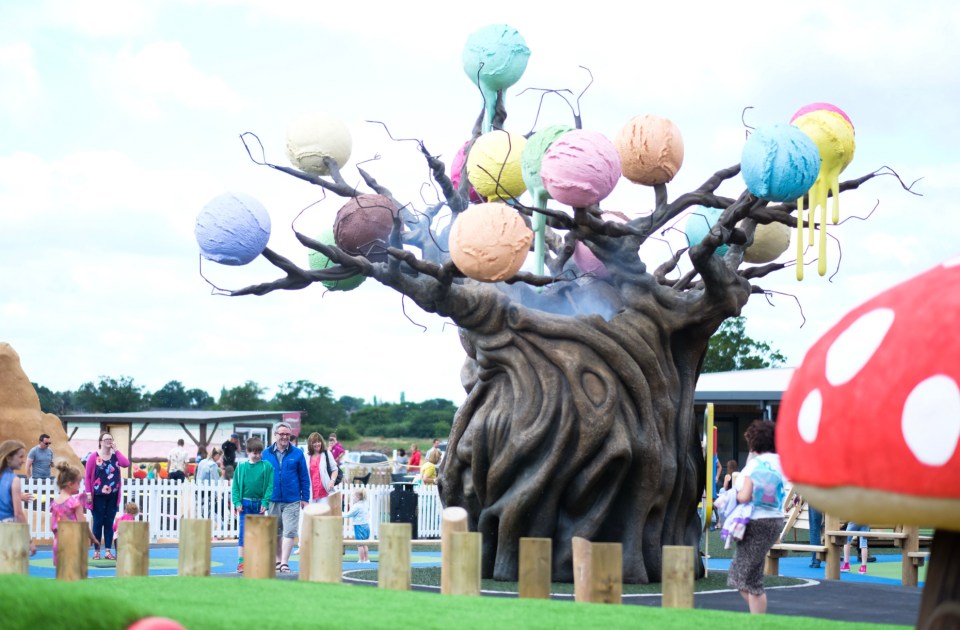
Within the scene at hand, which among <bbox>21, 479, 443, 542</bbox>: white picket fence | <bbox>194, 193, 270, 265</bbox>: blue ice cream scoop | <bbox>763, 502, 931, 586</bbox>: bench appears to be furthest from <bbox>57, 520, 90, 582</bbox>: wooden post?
<bbox>21, 479, 443, 542</bbox>: white picket fence

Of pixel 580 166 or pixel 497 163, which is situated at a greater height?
pixel 497 163

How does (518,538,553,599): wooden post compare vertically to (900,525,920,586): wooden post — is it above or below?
above

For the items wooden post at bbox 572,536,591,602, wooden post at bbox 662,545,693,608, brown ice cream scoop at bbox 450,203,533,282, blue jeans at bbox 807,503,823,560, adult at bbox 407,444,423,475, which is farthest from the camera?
adult at bbox 407,444,423,475

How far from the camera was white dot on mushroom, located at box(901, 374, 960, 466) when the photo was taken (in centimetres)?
363

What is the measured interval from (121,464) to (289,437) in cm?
417

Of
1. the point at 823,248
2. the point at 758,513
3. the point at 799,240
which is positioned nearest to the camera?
the point at 758,513

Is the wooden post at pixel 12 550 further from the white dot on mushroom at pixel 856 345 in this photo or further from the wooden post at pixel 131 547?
the white dot on mushroom at pixel 856 345

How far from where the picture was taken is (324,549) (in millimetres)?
6336

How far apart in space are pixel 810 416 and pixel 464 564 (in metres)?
2.49

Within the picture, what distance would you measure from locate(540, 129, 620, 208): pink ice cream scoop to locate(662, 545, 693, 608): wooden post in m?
5.72

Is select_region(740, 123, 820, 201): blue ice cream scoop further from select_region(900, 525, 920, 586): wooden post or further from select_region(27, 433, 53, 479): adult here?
select_region(27, 433, 53, 479): adult

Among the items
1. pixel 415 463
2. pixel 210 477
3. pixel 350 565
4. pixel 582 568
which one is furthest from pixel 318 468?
pixel 415 463

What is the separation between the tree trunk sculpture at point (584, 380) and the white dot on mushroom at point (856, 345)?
8.10 metres

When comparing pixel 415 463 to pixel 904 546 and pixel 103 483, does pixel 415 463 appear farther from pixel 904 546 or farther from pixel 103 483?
pixel 904 546
